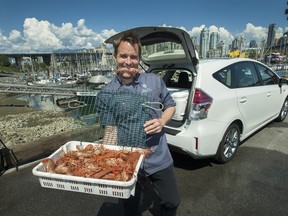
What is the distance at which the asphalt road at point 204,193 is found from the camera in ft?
8.20

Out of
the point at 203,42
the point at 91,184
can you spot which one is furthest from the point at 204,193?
the point at 203,42

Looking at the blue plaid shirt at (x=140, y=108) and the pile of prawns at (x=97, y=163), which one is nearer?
the pile of prawns at (x=97, y=163)

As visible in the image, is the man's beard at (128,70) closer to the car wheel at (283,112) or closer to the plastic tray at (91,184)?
the plastic tray at (91,184)

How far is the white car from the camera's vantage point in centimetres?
289

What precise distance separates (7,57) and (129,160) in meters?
131

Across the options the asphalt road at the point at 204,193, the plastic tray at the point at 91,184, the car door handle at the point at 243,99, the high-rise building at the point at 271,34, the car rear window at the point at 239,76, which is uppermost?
the high-rise building at the point at 271,34

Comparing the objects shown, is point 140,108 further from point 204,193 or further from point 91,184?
point 204,193

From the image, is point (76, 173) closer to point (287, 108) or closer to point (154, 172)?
point (154, 172)

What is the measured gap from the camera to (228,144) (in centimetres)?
348

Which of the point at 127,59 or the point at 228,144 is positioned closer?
the point at 127,59

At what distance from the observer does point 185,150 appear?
3.02 m

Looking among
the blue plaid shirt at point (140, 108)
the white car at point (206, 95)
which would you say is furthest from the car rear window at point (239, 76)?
the blue plaid shirt at point (140, 108)

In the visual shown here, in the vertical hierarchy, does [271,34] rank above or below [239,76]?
Answer: above

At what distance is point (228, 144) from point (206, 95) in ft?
3.88
